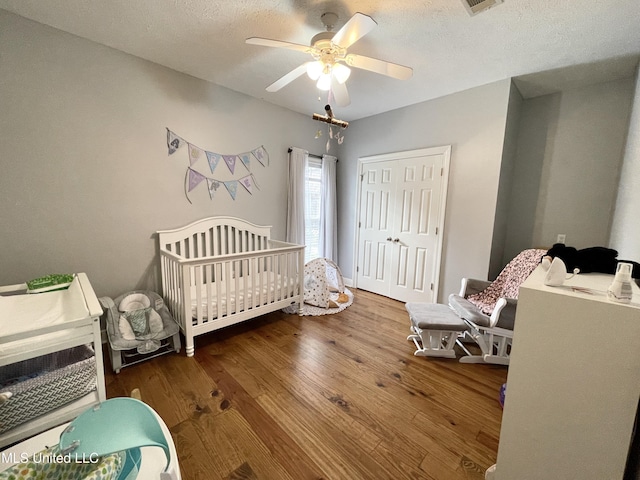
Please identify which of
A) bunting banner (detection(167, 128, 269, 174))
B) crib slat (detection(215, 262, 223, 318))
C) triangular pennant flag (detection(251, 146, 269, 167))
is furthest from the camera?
triangular pennant flag (detection(251, 146, 269, 167))

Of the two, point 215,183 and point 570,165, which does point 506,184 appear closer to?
point 570,165

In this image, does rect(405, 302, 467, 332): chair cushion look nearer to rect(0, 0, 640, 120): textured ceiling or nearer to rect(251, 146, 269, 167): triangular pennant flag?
rect(0, 0, 640, 120): textured ceiling

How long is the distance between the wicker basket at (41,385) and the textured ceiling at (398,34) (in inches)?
84.1

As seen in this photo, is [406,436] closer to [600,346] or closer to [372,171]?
[600,346]

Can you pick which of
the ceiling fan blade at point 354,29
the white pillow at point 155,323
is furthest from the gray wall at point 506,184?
the white pillow at point 155,323

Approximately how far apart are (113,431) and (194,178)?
240 cm

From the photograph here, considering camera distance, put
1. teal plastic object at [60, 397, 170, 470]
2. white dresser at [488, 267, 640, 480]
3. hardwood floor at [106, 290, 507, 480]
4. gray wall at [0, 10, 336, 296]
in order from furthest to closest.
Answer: gray wall at [0, 10, 336, 296], hardwood floor at [106, 290, 507, 480], white dresser at [488, 267, 640, 480], teal plastic object at [60, 397, 170, 470]

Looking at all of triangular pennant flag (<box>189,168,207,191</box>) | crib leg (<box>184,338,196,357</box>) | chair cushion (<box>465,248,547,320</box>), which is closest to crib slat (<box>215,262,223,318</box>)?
crib leg (<box>184,338,196,357</box>)

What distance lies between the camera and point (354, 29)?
4.33 ft

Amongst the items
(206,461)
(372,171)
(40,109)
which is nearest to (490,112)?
(372,171)

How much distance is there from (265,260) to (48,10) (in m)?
2.33

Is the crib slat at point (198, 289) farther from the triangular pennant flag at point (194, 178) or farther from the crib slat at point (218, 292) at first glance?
the triangular pennant flag at point (194, 178)

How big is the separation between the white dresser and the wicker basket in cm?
185

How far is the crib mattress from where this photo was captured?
217 cm
